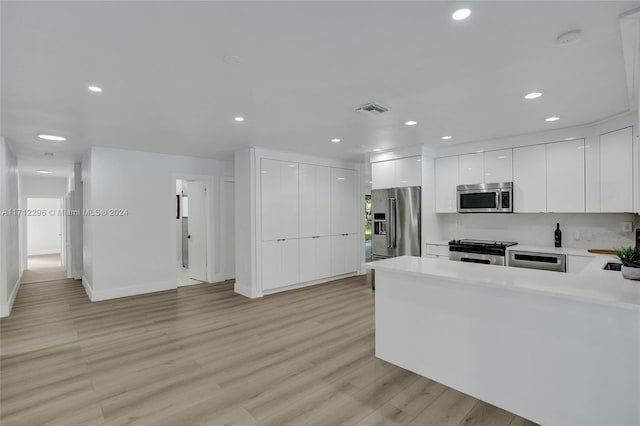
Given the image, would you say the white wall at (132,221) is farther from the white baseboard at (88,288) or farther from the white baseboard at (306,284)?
the white baseboard at (306,284)

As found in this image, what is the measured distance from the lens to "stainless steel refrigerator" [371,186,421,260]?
17.1ft

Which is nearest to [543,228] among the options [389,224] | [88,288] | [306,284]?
[389,224]

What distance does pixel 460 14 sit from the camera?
5.60ft

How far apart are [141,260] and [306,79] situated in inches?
183

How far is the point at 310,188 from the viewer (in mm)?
6047

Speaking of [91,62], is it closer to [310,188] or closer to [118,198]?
[118,198]

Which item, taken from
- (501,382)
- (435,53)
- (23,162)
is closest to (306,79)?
(435,53)

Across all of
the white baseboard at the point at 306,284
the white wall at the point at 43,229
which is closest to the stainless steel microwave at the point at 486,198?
the white baseboard at the point at 306,284

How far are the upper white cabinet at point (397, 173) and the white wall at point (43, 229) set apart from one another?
11595mm

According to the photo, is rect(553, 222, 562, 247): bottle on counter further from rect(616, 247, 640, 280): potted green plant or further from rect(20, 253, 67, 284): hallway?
rect(20, 253, 67, 284): hallway

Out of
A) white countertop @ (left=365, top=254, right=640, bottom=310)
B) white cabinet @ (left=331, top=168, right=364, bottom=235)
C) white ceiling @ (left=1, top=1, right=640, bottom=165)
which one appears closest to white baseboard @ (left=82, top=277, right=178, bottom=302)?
white ceiling @ (left=1, top=1, right=640, bottom=165)

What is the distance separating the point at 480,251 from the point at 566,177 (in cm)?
141

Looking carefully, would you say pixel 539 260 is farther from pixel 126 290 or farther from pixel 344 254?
pixel 126 290

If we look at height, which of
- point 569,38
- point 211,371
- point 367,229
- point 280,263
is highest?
point 569,38
